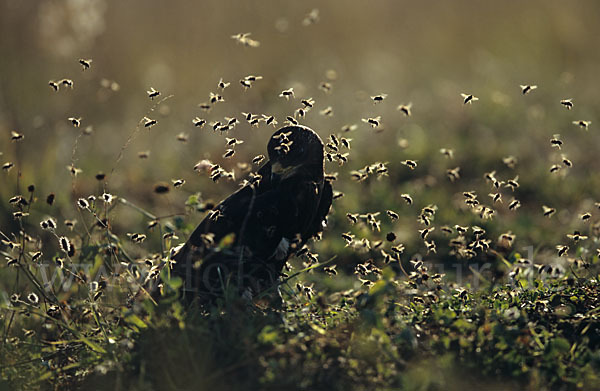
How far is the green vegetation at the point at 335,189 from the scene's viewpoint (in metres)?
3.49

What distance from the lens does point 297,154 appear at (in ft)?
13.1

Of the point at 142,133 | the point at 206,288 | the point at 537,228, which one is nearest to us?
the point at 206,288

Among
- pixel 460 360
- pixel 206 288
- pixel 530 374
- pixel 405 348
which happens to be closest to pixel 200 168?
pixel 206 288

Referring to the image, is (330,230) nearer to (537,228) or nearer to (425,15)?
(537,228)

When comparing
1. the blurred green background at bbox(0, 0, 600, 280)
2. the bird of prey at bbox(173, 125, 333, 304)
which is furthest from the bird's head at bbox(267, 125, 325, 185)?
the blurred green background at bbox(0, 0, 600, 280)

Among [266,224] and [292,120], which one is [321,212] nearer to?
[266,224]

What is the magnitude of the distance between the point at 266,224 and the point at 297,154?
454 mm

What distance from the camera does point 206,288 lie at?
3971mm

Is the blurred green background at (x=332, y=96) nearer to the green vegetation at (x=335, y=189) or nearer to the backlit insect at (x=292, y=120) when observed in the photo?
the green vegetation at (x=335, y=189)

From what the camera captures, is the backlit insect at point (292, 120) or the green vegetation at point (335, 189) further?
the backlit insect at point (292, 120)

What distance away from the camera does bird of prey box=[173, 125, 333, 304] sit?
12.7ft

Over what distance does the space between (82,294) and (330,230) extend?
8.15ft

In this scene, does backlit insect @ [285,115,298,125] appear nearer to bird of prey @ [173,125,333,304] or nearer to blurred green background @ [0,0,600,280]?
bird of prey @ [173,125,333,304]

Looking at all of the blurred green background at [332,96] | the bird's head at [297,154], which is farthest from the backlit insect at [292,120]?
the blurred green background at [332,96]
